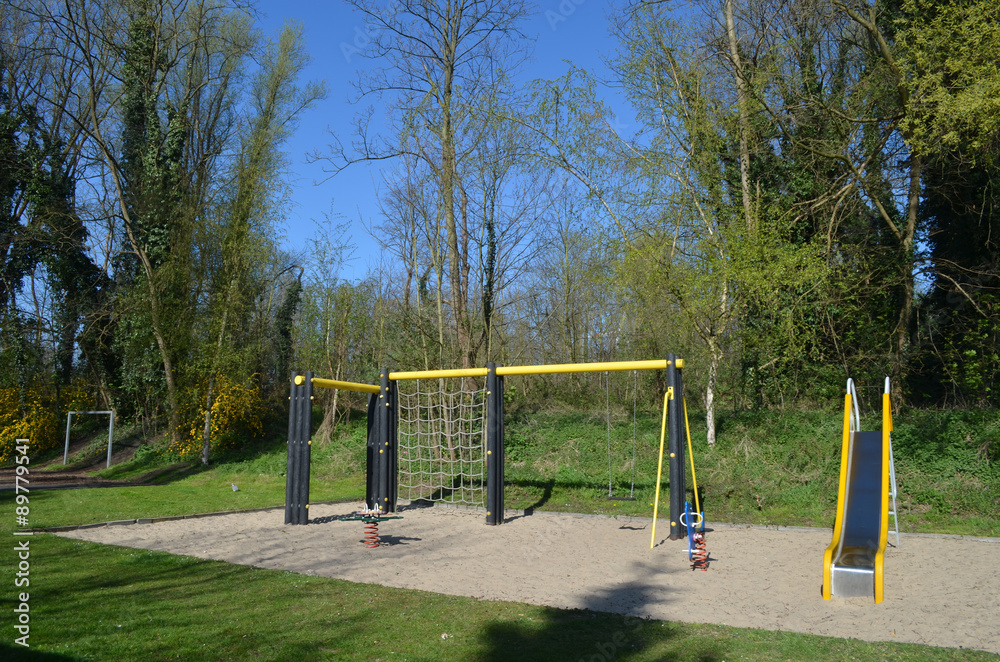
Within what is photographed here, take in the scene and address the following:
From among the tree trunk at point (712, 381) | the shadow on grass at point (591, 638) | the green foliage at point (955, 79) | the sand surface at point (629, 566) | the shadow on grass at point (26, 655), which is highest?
the green foliage at point (955, 79)

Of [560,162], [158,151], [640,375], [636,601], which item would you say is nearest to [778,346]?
[640,375]

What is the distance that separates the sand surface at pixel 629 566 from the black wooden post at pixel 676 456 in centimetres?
35

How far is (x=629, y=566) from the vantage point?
21.5ft

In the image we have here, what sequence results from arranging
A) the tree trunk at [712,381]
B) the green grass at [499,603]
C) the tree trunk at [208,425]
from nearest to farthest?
the green grass at [499,603]
the tree trunk at [712,381]
the tree trunk at [208,425]

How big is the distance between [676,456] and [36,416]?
17777 millimetres

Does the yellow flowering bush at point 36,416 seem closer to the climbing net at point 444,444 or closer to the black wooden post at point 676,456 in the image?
the climbing net at point 444,444

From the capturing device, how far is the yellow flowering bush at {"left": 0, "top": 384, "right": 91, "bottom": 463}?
56.5ft

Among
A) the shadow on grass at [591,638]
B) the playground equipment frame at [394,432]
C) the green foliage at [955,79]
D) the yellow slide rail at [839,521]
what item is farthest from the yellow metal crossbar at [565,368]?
the green foliage at [955,79]

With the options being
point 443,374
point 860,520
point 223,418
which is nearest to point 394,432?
point 443,374

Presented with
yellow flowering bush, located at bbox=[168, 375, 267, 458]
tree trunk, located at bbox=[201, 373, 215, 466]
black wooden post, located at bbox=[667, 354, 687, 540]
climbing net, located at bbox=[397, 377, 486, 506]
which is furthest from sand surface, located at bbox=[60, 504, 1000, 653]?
yellow flowering bush, located at bbox=[168, 375, 267, 458]

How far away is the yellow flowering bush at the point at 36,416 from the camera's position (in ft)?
56.5

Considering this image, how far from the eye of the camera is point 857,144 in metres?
12.1

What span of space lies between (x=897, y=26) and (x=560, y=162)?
21.2 ft

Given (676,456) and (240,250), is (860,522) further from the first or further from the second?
(240,250)
